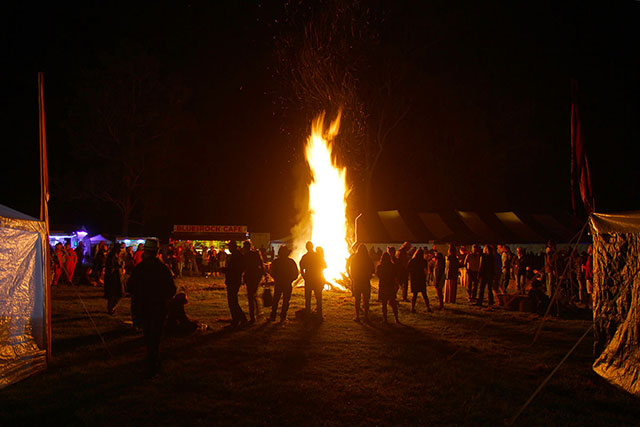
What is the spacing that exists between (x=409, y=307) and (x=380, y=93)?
2615 cm

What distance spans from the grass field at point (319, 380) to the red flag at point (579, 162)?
9.11ft

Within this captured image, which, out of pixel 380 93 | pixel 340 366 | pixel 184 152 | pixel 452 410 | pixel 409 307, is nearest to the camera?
pixel 452 410

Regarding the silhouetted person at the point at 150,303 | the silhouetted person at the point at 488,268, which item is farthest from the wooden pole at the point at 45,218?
the silhouetted person at the point at 488,268

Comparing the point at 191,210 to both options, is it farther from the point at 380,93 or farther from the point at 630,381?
the point at 630,381

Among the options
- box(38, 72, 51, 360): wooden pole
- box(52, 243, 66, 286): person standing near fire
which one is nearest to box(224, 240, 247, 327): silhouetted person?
box(38, 72, 51, 360): wooden pole

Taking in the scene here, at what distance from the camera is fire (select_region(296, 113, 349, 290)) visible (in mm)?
18781

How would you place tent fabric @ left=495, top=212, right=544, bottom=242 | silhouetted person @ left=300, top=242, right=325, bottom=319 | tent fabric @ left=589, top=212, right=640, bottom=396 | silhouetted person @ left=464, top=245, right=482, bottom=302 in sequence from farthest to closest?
1. tent fabric @ left=495, top=212, right=544, bottom=242
2. silhouetted person @ left=464, top=245, right=482, bottom=302
3. silhouetted person @ left=300, top=242, right=325, bottom=319
4. tent fabric @ left=589, top=212, right=640, bottom=396

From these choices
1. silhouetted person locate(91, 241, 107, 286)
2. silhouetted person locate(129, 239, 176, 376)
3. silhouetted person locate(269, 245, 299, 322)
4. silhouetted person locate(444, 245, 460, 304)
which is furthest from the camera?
silhouetted person locate(91, 241, 107, 286)

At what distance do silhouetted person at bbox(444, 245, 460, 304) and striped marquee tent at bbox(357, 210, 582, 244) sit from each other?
16.8 metres

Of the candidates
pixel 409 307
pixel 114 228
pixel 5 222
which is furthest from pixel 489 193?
pixel 5 222

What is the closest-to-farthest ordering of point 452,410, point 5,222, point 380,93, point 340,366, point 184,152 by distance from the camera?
point 452,410 < point 5,222 < point 340,366 < point 380,93 < point 184,152

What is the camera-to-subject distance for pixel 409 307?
13422mm

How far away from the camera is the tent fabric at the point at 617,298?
247 inches

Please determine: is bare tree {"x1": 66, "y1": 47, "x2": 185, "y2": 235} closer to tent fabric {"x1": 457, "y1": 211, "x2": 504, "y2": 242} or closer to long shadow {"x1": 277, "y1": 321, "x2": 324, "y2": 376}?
tent fabric {"x1": 457, "y1": 211, "x2": 504, "y2": 242}
